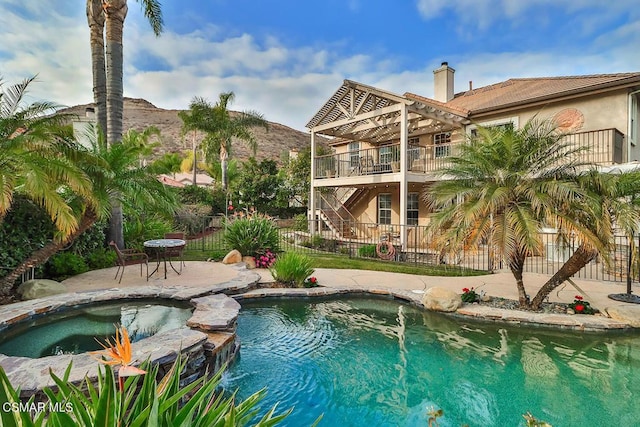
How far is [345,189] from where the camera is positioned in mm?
20562

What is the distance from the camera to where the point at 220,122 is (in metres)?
27.5

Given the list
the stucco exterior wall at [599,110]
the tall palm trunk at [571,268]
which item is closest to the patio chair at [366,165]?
the stucco exterior wall at [599,110]

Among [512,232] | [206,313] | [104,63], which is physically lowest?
[206,313]

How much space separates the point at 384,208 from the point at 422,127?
468 centimetres

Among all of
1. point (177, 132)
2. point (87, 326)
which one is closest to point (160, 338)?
point (87, 326)

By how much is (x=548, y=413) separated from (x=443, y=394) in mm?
1159

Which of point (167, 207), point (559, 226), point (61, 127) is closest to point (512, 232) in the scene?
point (559, 226)

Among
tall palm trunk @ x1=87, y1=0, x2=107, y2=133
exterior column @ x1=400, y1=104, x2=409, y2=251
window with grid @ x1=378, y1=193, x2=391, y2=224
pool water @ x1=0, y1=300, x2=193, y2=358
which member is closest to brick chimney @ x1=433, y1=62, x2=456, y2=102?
window with grid @ x1=378, y1=193, x2=391, y2=224

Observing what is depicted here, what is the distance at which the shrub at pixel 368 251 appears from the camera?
1403 centimetres

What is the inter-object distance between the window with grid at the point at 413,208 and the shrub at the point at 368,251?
4.28m

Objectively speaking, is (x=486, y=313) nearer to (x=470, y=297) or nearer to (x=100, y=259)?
(x=470, y=297)

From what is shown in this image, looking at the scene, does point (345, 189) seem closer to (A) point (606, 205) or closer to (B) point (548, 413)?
(A) point (606, 205)

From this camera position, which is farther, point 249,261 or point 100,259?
point 249,261

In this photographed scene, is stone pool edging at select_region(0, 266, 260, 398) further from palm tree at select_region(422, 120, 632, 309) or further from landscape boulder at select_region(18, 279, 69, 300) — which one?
palm tree at select_region(422, 120, 632, 309)
